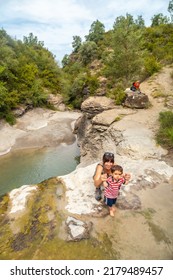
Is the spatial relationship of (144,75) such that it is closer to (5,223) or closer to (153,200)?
(153,200)

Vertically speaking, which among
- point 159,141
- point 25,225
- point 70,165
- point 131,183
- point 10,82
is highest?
point 10,82

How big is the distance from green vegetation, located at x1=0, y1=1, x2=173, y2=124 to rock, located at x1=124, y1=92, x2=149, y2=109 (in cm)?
105

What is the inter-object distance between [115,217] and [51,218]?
1.85 metres

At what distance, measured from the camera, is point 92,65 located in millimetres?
43531

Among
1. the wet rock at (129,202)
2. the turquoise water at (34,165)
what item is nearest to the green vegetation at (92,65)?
the turquoise water at (34,165)

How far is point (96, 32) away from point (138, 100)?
4060 cm

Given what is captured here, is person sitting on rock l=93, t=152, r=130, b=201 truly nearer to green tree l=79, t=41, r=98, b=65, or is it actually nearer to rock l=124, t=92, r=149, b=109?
rock l=124, t=92, r=149, b=109

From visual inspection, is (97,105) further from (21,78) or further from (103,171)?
A: (21,78)

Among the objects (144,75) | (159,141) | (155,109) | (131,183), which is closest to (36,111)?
(144,75)

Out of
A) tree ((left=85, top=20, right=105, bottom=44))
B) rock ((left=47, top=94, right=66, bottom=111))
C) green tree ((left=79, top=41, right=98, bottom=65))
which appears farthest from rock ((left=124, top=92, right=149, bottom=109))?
tree ((left=85, top=20, right=105, bottom=44))

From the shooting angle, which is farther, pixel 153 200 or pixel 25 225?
pixel 153 200

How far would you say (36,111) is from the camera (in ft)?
96.9

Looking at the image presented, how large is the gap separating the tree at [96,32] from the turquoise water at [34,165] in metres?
37.2

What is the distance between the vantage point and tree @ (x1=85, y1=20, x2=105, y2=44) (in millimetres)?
48875
